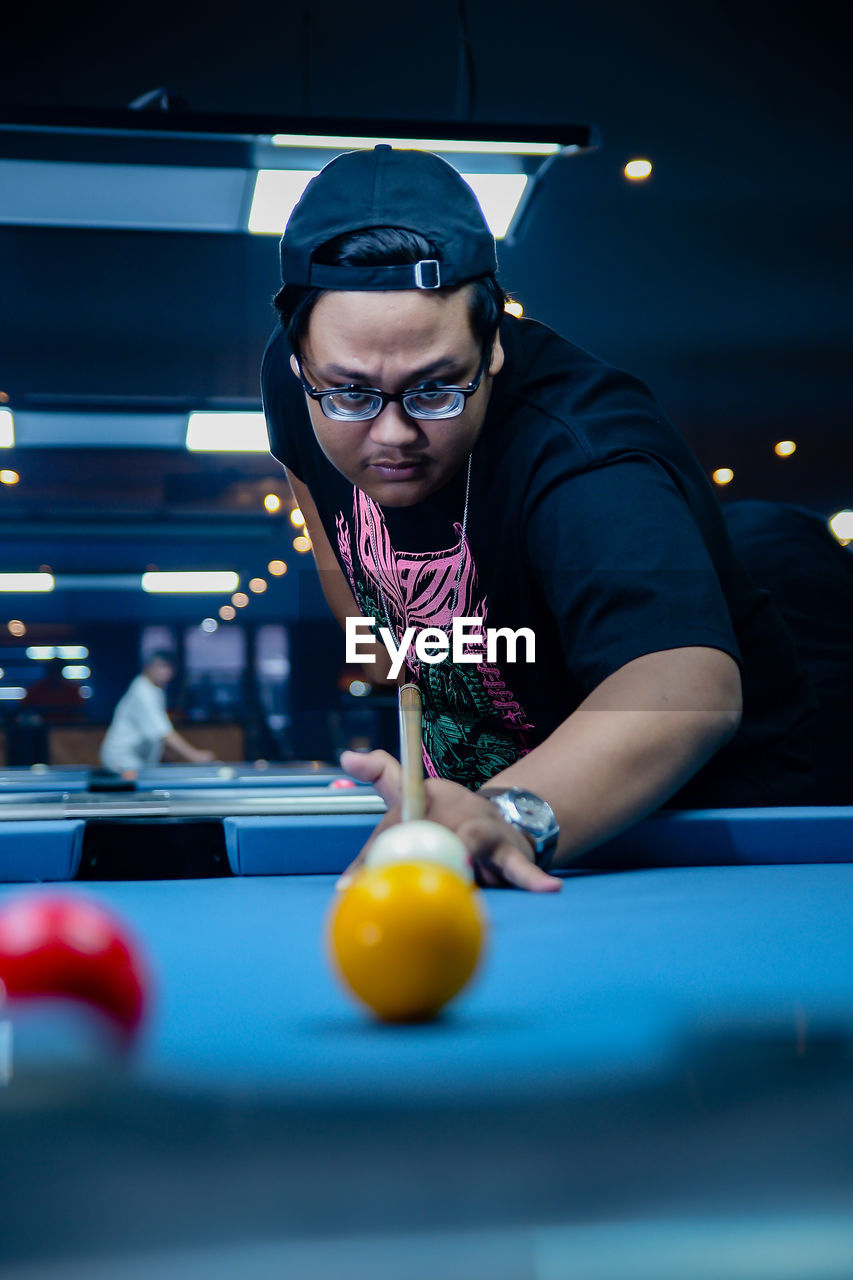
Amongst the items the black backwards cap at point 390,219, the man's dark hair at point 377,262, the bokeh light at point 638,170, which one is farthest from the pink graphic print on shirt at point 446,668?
the bokeh light at point 638,170

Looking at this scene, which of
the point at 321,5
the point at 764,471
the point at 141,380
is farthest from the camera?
the point at 764,471

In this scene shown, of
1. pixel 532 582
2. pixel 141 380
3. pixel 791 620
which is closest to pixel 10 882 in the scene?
pixel 532 582

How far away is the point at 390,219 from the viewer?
1872 millimetres

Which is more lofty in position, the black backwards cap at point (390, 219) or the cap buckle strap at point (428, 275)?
the black backwards cap at point (390, 219)

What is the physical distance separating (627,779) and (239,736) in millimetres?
9189

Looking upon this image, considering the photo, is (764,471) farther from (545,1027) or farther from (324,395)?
(545,1027)

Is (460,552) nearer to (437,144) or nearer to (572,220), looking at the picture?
(437,144)

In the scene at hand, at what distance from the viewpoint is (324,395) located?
1.88 meters

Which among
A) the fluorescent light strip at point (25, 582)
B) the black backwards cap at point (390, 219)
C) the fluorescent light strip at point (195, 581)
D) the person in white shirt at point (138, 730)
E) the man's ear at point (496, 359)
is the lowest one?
the person in white shirt at point (138, 730)

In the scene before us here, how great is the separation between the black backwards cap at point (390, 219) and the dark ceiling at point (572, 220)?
1.50 meters

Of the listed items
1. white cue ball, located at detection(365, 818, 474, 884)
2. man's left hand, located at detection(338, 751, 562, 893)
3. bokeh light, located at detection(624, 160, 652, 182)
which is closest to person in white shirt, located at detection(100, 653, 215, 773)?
bokeh light, located at detection(624, 160, 652, 182)

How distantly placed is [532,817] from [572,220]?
17.3ft

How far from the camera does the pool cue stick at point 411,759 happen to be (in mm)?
1228

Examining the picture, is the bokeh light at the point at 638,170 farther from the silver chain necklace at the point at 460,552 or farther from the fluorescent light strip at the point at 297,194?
the silver chain necklace at the point at 460,552
